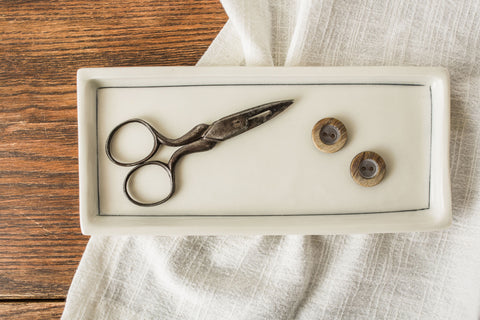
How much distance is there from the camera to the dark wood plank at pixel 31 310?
1.50 ft

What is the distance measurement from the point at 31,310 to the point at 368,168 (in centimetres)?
35

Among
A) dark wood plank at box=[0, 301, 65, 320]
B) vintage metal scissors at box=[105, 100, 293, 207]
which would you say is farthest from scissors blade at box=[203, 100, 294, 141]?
dark wood plank at box=[0, 301, 65, 320]

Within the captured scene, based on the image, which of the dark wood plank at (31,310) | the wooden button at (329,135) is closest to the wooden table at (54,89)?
the dark wood plank at (31,310)

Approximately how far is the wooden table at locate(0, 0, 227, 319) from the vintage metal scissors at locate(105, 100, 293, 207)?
0.26 feet

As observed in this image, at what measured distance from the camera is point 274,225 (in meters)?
0.40

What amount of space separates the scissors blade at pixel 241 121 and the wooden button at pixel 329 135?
0.04 meters

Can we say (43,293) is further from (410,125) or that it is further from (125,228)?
(410,125)

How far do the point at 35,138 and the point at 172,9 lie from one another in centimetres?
18

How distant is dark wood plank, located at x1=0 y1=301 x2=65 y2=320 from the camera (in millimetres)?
456

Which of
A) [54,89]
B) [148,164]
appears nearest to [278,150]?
[148,164]

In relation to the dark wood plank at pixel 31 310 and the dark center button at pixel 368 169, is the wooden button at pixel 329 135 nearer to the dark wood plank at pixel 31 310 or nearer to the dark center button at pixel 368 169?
the dark center button at pixel 368 169

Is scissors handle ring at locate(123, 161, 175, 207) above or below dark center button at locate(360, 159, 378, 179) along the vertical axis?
below

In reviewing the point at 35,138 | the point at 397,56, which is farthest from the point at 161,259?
the point at 397,56

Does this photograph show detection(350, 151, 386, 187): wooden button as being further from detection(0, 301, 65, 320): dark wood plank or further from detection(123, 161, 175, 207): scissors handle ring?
detection(0, 301, 65, 320): dark wood plank
